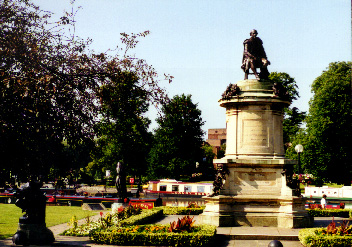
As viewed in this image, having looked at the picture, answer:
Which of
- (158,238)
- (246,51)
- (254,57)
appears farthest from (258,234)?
(246,51)

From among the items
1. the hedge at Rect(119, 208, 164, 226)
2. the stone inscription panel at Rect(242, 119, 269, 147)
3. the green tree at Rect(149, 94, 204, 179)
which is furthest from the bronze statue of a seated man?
the green tree at Rect(149, 94, 204, 179)

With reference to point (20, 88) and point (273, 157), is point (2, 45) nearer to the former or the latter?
point (20, 88)

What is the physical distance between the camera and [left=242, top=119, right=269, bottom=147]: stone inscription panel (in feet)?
68.6

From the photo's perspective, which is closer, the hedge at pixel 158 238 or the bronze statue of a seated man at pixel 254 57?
the hedge at pixel 158 238

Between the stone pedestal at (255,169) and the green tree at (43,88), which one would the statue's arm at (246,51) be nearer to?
the stone pedestal at (255,169)

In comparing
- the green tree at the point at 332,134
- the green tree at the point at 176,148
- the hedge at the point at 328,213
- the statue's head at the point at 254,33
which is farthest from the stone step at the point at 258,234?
the green tree at the point at 176,148

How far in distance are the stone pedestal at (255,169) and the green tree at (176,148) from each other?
128 feet

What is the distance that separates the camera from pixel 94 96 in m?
17.2

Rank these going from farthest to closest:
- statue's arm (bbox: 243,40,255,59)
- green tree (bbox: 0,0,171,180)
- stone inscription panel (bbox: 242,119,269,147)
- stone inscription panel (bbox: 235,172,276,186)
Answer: statue's arm (bbox: 243,40,255,59) → stone inscription panel (bbox: 242,119,269,147) → stone inscription panel (bbox: 235,172,276,186) → green tree (bbox: 0,0,171,180)

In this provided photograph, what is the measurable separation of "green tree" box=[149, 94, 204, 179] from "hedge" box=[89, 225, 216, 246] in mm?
42944

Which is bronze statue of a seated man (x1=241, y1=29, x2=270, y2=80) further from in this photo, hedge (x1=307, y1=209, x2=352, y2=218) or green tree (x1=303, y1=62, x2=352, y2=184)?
green tree (x1=303, y1=62, x2=352, y2=184)

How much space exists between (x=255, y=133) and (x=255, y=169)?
1.55 meters

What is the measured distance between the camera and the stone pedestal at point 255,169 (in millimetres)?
20047

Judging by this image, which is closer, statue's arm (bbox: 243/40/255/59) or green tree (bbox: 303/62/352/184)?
statue's arm (bbox: 243/40/255/59)
